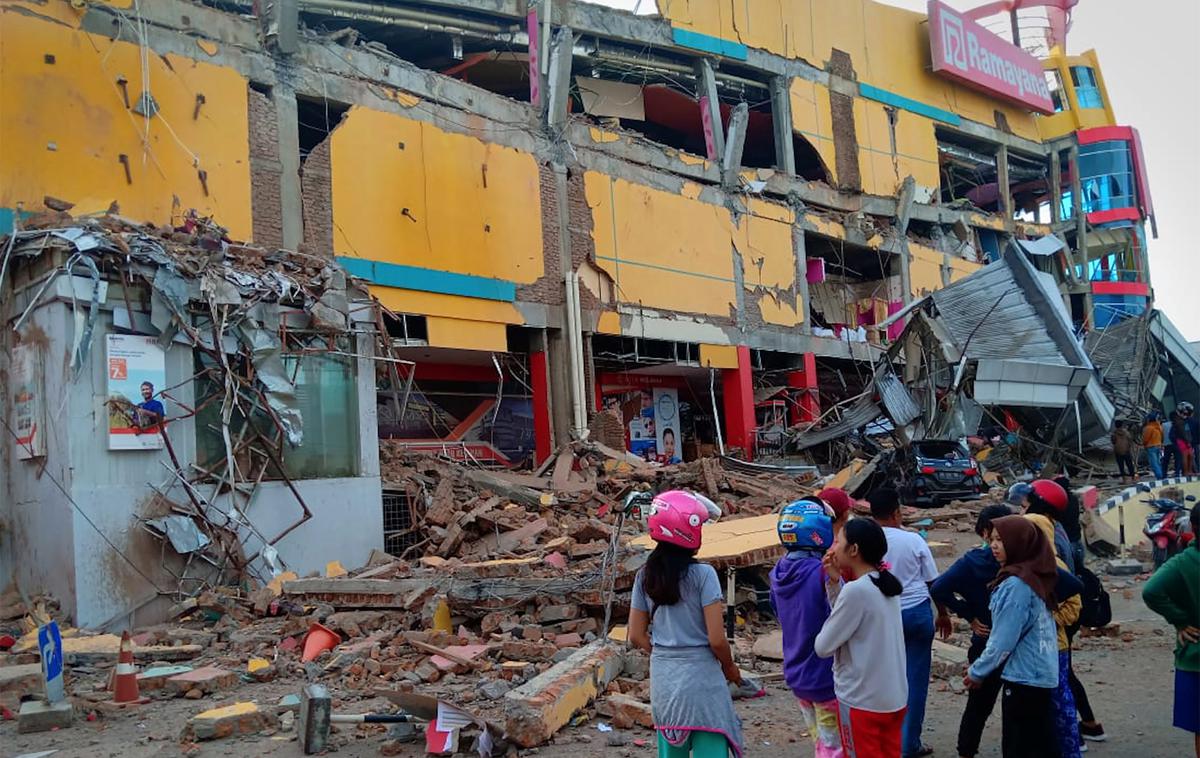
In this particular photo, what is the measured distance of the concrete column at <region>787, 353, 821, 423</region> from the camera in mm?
28828

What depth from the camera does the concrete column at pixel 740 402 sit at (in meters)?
27.0

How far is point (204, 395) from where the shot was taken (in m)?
10.6

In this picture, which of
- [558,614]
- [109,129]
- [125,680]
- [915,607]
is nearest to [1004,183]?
[109,129]

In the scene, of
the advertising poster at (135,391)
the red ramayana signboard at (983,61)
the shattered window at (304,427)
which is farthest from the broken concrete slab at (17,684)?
the red ramayana signboard at (983,61)

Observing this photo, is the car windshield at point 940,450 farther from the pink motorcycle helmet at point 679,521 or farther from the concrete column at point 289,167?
the pink motorcycle helmet at point 679,521

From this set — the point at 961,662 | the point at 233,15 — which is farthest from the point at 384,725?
the point at 233,15

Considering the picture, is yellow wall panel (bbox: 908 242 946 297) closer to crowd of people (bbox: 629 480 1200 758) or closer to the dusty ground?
the dusty ground

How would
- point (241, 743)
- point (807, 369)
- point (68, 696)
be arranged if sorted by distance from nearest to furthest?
point (241, 743)
point (68, 696)
point (807, 369)

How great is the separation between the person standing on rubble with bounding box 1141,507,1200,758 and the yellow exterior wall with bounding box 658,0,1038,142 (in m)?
25.1

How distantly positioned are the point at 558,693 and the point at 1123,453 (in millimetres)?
17799

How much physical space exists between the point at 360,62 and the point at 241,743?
15.6 m

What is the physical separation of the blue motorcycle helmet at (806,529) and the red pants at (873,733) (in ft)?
2.27

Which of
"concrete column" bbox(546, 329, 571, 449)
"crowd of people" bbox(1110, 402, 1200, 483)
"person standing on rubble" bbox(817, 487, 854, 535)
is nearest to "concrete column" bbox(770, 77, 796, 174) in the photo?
"concrete column" bbox(546, 329, 571, 449)

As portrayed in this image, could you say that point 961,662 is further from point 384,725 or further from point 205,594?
point 205,594
